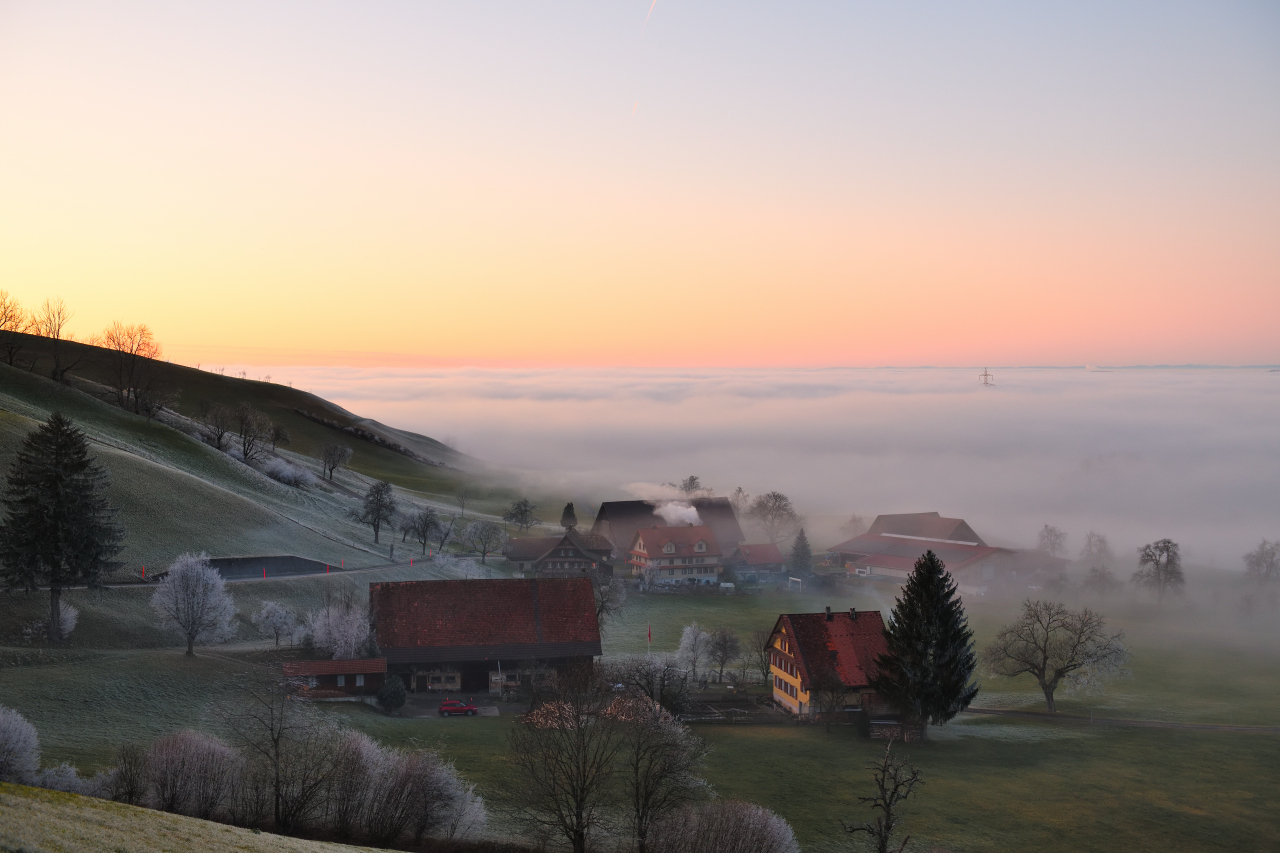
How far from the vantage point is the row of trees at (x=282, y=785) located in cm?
3234

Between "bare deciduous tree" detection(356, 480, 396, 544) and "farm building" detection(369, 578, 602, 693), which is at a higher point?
"bare deciduous tree" detection(356, 480, 396, 544)

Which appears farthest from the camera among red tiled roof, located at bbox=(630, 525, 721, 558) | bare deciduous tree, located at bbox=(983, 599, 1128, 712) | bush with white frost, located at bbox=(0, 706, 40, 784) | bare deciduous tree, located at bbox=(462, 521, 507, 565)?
bare deciduous tree, located at bbox=(462, 521, 507, 565)

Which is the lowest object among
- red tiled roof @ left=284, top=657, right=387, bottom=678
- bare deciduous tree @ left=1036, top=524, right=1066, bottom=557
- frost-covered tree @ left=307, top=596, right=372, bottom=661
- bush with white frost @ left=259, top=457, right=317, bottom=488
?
red tiled roof @ left=284, top=657, right=387, bottom=678

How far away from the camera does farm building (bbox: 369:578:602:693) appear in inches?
2248

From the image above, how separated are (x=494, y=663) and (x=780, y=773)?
Result: 2236 centimetres

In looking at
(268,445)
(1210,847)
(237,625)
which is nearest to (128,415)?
(268,445)

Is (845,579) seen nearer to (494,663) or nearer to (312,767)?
(494,663)

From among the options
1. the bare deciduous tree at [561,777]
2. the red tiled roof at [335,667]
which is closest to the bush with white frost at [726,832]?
the bare deciduous tree at [561,777]

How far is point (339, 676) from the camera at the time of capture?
2098 inches

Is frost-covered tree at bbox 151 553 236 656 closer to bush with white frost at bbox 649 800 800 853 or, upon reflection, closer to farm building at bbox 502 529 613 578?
bush with white frost at bbox 649 800 800 853

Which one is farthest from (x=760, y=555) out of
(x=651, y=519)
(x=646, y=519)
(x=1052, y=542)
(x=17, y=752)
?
(x=17, y=752)

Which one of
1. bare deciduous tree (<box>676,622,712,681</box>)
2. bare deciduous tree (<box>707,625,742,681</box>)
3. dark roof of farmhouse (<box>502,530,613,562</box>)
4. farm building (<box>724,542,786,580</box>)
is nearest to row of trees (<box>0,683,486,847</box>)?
A: bare deciduous tree (<box>676,622,712,681</box>)

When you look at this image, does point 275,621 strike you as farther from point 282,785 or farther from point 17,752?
point 17,752

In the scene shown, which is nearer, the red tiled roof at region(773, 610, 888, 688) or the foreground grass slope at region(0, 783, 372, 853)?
the foreground grass slope at region(0, 783, 372, 853)
